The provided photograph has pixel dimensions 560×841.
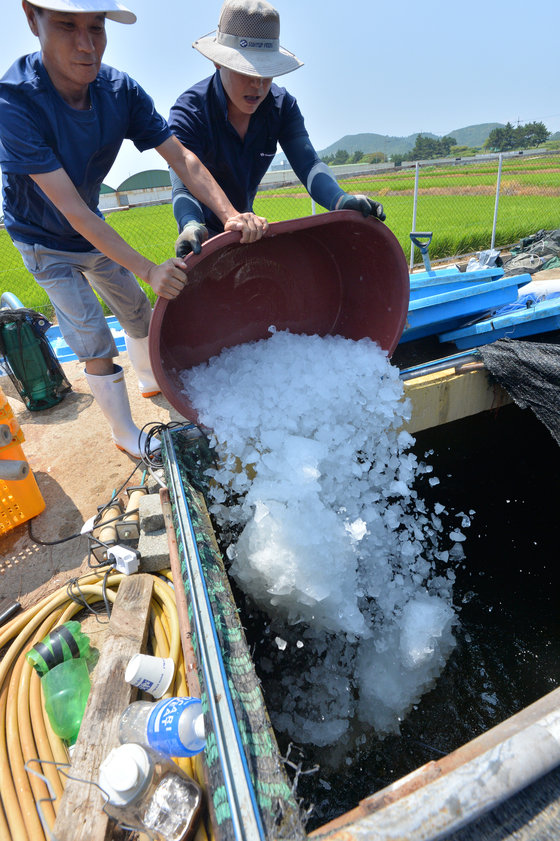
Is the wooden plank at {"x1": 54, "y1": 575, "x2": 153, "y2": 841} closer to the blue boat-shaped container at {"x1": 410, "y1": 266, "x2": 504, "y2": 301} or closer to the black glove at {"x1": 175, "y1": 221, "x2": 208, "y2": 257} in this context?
the black glove at {"x1": 175, "y1": 221, "x2": 208, "y2": 257}

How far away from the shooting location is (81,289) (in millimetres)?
2199

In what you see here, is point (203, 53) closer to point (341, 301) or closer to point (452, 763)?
point (341, 301)

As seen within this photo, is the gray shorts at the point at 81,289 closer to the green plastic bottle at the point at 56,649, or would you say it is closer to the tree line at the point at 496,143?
A: the green plastic bottle at the point at 56,649

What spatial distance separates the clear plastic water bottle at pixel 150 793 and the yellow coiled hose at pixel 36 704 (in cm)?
7

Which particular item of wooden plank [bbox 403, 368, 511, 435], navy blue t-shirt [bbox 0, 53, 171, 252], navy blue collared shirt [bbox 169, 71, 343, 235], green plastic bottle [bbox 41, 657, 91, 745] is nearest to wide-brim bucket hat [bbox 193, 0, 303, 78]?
navy blue collared shirt [bbox 169, 71, 343, 235]

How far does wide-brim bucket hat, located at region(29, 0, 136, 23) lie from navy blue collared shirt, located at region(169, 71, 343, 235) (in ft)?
1.44

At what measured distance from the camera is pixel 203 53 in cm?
177

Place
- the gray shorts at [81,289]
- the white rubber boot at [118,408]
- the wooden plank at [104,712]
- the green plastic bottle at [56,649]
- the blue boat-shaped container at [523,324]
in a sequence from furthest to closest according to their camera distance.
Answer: the blue boat-shaped container at [523,324]
the white rubber boot at [118,408]
the gray shorts at [81,289]
the green plastic bottle at [56,649]
the wooden plank at [104,712]

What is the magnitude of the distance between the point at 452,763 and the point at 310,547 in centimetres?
87

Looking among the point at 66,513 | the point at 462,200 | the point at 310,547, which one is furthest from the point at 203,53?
the point at 462,200

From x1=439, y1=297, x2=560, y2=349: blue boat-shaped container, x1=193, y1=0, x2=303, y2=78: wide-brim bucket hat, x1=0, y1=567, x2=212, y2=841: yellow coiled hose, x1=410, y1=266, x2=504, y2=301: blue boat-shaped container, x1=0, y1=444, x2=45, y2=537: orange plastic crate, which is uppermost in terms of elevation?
x1=193, y1=0, x2=303, y2=78: wide-brim bucket hat

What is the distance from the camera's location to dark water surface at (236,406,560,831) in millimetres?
1868

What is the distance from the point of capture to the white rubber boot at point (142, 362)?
2.76m

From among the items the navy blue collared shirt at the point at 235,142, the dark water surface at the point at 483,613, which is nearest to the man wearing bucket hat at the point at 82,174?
the navy blue collared shirt at the point at 235,142
